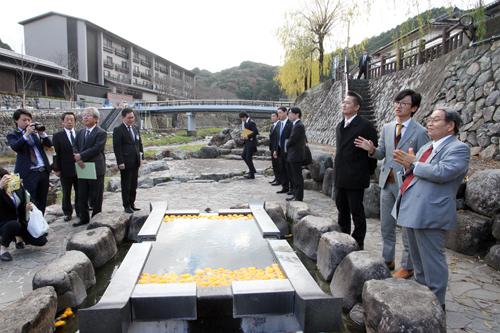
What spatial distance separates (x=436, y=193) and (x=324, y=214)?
10.5 ft

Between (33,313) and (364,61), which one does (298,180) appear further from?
(364,61)

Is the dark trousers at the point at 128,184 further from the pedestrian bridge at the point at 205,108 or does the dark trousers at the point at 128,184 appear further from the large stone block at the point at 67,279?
the pedestrian bridge at the point at 205,108

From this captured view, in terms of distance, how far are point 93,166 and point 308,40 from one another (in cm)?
2016

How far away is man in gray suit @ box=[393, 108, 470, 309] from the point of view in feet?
7.52

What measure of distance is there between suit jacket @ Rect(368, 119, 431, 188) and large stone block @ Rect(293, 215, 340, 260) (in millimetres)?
980

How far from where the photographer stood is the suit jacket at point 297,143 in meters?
6.01

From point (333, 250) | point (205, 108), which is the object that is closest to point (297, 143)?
point (333, 250)

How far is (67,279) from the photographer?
2756mm

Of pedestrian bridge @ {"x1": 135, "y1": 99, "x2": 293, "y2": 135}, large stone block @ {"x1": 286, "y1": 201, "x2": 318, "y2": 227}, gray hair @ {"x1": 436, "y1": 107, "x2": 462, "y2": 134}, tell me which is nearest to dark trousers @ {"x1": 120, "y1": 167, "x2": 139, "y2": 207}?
large stone block @ {"x1": 286, "y1": 201, "x2": 318, "y2": 227}

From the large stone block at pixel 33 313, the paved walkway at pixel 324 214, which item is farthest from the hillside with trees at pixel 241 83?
the large stone block at pixel 33 313

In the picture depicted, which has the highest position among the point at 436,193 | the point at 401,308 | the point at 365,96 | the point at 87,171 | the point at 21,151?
the point at 365,96

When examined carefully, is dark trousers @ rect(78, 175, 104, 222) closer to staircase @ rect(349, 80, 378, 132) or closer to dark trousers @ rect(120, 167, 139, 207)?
dark trousers @ rect(120, 167, 139, 207)

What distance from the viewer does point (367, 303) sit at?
7.63ft

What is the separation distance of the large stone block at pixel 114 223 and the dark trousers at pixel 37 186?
103 cm
